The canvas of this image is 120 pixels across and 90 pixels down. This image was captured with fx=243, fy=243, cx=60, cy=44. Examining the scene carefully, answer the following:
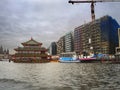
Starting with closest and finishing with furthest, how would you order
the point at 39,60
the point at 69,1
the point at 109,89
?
the point at 109,89, the point at 69,1, the point at 39,60

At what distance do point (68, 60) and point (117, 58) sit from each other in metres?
53.9

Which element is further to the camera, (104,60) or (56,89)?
(104,60)

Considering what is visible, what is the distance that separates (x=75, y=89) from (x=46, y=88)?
127 inches

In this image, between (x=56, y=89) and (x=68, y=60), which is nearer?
(x=56, y=89)

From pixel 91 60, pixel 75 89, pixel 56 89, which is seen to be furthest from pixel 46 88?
pixel 91 60

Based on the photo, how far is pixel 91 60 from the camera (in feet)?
538

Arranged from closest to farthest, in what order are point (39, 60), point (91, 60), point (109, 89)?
point (109, 89) → point (91, 60) → point (39, 60)

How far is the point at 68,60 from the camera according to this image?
197 meters

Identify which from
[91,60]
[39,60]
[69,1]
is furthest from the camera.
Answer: [39,60]

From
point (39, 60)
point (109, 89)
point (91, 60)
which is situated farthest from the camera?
point (39, 60)

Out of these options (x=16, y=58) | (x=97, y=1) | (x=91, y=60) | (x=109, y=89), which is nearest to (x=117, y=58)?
(x=91, y=60)

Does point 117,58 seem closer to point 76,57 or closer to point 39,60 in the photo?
point 76,57

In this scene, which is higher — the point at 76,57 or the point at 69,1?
the point at 69,1

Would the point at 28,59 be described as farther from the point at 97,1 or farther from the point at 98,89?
the point at 98,89
